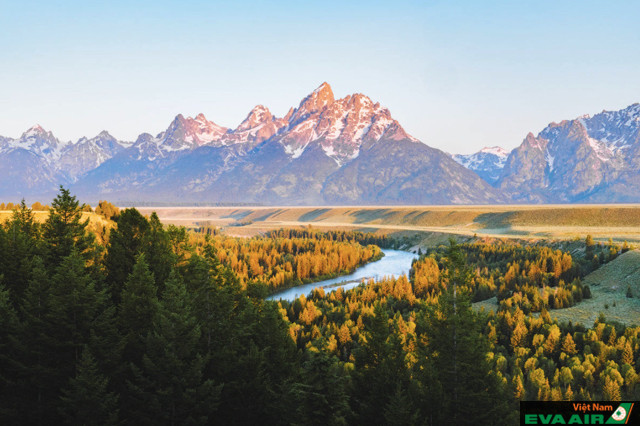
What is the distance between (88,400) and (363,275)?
116796mm

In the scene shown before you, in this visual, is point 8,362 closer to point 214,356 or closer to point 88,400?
point 88,400

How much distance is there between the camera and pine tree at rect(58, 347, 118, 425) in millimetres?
34344

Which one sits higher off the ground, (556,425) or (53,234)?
(53,234)

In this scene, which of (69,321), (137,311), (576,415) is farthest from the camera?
(137,311)

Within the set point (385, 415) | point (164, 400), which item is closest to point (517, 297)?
point (385, 415)

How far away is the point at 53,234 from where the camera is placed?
52156 mm

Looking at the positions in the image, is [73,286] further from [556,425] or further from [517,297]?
[517,297]

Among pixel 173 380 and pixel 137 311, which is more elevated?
pixel 137 311

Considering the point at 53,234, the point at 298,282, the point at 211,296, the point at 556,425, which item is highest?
the point at 53,234

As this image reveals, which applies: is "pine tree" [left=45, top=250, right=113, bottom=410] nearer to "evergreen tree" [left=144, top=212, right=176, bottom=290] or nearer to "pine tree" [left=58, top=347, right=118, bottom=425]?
"pine tree" [left=58, top=347, right=118, bottom=425]

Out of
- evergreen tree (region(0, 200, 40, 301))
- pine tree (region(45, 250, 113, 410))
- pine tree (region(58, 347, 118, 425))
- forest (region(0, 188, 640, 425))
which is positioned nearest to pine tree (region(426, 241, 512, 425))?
forest (region(0, 188, 640, 425))

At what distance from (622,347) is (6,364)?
66.0m

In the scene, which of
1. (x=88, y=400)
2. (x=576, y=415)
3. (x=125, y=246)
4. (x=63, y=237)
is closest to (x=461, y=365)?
(x=576, y=415)

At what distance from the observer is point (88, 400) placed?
34312 mm
